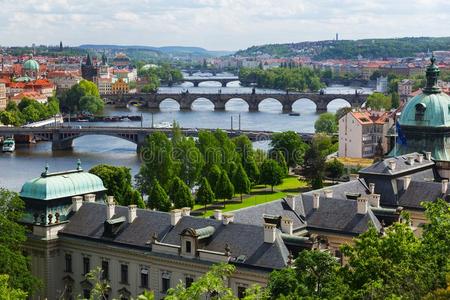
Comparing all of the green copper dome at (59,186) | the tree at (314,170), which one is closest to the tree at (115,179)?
the tree at (314,170)

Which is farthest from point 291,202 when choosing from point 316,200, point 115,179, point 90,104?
point 90,104

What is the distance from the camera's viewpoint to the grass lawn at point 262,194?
213 feet

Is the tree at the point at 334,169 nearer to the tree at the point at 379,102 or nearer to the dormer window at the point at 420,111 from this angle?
the dormer window at the point at 420,111

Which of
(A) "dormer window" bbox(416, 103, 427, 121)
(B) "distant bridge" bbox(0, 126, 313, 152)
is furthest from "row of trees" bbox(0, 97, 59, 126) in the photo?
(A) "dormer window" bbox(416, 103, 427, 121)

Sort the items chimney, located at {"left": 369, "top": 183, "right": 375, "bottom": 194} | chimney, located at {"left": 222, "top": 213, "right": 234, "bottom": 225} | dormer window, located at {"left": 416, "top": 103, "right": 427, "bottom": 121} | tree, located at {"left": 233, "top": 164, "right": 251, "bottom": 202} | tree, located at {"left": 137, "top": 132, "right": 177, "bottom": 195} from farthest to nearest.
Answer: tree, located at {"left": 233, "top": 164, "right": 251, "bottom": 202} < tree, located at {"left": 137, "top": 132, "right": 177, "bottom": 195} < dormer window, located at {"left": 416, "top": 103, "right": 427, "bottom": 121} < chimney, located at {"left": 369, "top": 183, "right": 375, "bottom": 194} < chimney, located at {"left": 222, "top": 213, "right": 234, "bottom": 225}

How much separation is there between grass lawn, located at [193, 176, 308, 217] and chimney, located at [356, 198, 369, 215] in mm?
22692

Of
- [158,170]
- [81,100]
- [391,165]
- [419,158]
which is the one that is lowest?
[81,100]

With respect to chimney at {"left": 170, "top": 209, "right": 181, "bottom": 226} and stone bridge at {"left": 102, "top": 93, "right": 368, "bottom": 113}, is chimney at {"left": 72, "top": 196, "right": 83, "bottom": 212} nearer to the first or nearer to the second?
chimney at {"left": 170, "top": 209, "right": 181, "bottom": 226}

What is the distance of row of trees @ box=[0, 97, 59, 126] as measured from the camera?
14225 cm

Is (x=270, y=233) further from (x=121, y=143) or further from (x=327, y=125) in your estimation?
(x=121, y=143)

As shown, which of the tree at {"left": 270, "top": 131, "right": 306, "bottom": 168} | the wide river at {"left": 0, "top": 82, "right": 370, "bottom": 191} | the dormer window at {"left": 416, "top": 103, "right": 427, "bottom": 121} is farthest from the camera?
the wide river at {"left": 0, "top": 82, "right": 370, "bottom": 191}

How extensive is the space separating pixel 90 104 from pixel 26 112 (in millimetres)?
22903

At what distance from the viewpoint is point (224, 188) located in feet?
216

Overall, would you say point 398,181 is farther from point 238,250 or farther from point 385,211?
point 238,250
